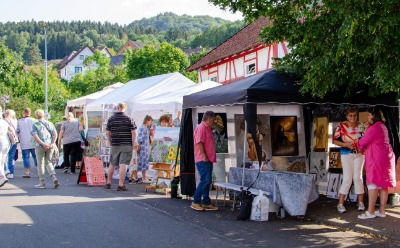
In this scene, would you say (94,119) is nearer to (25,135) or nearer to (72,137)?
(72,137)

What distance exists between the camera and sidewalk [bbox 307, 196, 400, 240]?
25.1 feet

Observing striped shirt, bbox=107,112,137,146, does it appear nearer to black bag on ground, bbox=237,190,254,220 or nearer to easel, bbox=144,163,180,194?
easel, bbox=144,163,180,194

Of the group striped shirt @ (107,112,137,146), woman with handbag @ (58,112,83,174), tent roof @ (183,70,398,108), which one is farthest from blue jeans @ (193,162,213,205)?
woman with handbag @ (58,112,83,174)

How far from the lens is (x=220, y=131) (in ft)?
37.6

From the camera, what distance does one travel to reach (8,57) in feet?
80.2

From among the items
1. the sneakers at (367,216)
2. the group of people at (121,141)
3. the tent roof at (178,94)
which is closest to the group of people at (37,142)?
the group of people at (121,141)

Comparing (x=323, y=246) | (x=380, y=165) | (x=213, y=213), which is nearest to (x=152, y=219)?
(x=213, y=213)

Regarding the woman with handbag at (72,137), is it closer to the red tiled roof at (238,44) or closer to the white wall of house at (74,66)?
the red tiled roof at (238,44)

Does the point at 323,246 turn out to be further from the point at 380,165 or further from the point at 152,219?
the point at 152,219

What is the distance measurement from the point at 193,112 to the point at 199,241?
15.0 ft

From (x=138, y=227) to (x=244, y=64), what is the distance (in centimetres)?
1908

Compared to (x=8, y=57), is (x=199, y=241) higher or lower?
lower

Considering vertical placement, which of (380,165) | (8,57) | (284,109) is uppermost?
(8,57)

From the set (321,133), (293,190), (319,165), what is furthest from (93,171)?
(293,190)
